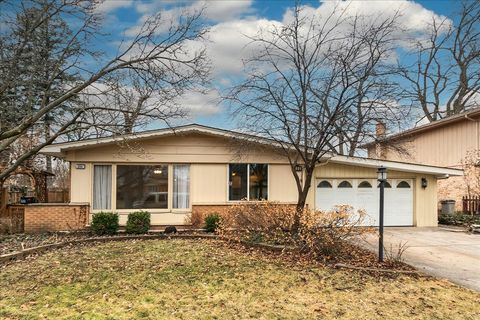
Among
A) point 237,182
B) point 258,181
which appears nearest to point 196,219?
point 237,182

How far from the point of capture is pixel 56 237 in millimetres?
10680

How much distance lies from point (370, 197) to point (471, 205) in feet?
20.1

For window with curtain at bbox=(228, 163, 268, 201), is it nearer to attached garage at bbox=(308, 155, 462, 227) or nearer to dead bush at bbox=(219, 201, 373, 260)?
dead bush at bbox=(219, 201, 373, 260)

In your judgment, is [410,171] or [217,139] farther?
[410,171]

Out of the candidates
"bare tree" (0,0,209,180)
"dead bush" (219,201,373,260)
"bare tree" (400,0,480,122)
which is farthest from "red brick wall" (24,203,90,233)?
"bare tree" (400,0,480,122)

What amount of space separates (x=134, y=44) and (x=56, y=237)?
20.0ft

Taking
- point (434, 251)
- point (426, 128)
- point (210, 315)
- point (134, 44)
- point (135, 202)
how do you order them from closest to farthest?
1. point (210, 315)
2. point (434, 251)
3. point (134, 44)
4. point (135, 202)
5. point (426, 128)

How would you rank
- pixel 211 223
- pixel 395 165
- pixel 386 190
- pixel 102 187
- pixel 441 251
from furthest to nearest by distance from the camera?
1. pixel 386 190
2. pixel 395 165
3. pixel 102 187
4. pixel 211 223
5. pixel 441 251

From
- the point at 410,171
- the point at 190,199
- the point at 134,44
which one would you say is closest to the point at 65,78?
the point at 134,44

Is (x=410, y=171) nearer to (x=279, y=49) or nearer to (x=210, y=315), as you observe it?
(x=279, y=49)

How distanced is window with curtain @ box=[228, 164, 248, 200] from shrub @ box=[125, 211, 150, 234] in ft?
9.88

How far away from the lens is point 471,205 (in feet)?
53.7

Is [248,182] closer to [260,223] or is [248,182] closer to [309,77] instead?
[260,223]

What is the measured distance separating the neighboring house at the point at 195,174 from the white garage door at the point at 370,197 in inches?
1.5
